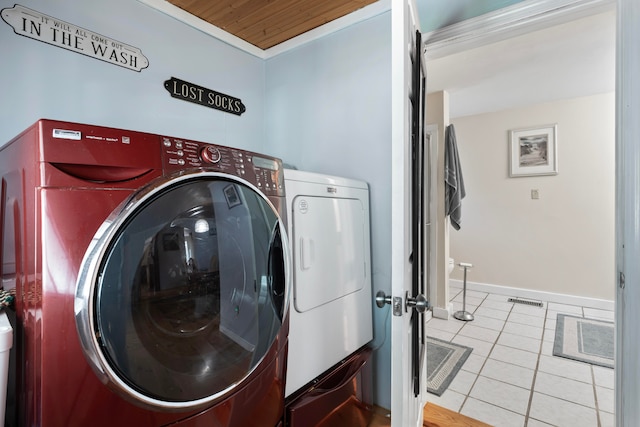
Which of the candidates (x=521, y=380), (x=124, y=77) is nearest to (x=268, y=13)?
(x=124, y=77)

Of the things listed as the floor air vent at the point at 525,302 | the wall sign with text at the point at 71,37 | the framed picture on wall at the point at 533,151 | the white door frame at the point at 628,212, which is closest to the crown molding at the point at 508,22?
the white door frame at the point at 628,212

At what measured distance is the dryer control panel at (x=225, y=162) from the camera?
839 millimetres

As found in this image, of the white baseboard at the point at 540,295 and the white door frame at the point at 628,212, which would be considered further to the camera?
the white baseboard at the point at 540,295

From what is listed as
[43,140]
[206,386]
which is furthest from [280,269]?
[43,140]

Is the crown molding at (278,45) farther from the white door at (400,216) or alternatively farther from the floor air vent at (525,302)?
the floor air vent at (525,302)

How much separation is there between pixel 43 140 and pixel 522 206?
4470 millimetres

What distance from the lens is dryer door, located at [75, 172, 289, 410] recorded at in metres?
0.70

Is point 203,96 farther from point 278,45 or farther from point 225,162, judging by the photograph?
point 225,162

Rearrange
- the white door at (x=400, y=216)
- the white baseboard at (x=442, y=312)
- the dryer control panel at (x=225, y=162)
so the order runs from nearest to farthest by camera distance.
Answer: the dryer control panel at (x=225, y=162) → the white door at (x=400, y=216) → the white baseboard at (x=442, y=312)

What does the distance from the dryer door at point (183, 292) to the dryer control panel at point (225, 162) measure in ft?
0.11

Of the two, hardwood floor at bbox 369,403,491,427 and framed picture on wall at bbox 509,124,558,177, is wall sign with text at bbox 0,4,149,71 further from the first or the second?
framed picture on wall at bbox 509,124,558,177

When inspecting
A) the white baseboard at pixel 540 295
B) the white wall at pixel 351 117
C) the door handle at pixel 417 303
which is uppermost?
the white wall at pixel 351 117

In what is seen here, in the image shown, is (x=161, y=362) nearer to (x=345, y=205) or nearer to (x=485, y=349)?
(x=345, y=205)

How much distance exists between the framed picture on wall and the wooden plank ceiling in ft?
9.98
